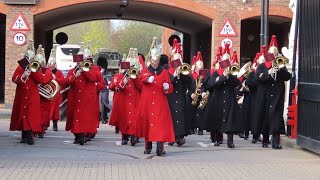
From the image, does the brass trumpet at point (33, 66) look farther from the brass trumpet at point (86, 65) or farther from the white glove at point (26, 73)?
the brass trumpet at point (86, 65)

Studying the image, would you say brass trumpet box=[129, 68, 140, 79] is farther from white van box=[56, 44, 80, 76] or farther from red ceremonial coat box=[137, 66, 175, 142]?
white van box=[56, 44, 80, 76]

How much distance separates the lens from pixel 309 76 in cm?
1333

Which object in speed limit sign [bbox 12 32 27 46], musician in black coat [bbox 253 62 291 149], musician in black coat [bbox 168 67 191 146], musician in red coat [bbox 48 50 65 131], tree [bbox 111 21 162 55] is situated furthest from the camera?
tree [bbox 111 21 162 55]

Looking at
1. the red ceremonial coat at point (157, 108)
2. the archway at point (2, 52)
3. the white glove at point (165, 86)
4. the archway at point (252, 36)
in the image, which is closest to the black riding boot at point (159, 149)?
the red ceremonial coat at point (157, 108)

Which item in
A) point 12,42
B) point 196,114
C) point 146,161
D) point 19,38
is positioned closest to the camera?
point 146,161

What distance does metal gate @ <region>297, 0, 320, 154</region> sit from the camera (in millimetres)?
12734

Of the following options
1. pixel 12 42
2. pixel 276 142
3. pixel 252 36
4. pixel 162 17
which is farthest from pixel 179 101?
pixel 162 17

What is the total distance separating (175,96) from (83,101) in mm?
2059

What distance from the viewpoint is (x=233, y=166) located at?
11.5 metres

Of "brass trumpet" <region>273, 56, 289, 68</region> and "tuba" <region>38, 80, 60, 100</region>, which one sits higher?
"brass trumpet" <region>273, 56, 289, 68</region>

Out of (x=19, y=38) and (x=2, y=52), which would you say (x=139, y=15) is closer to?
(x=2, y=52)

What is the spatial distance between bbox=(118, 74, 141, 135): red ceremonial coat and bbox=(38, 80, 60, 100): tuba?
4.66ft

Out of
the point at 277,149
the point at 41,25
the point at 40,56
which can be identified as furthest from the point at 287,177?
the point at 41,25

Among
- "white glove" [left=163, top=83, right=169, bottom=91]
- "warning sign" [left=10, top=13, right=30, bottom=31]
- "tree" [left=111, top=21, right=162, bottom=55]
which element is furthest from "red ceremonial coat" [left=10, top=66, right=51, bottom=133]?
"tree" [left=111, top=21, right=162, bottom=55]
